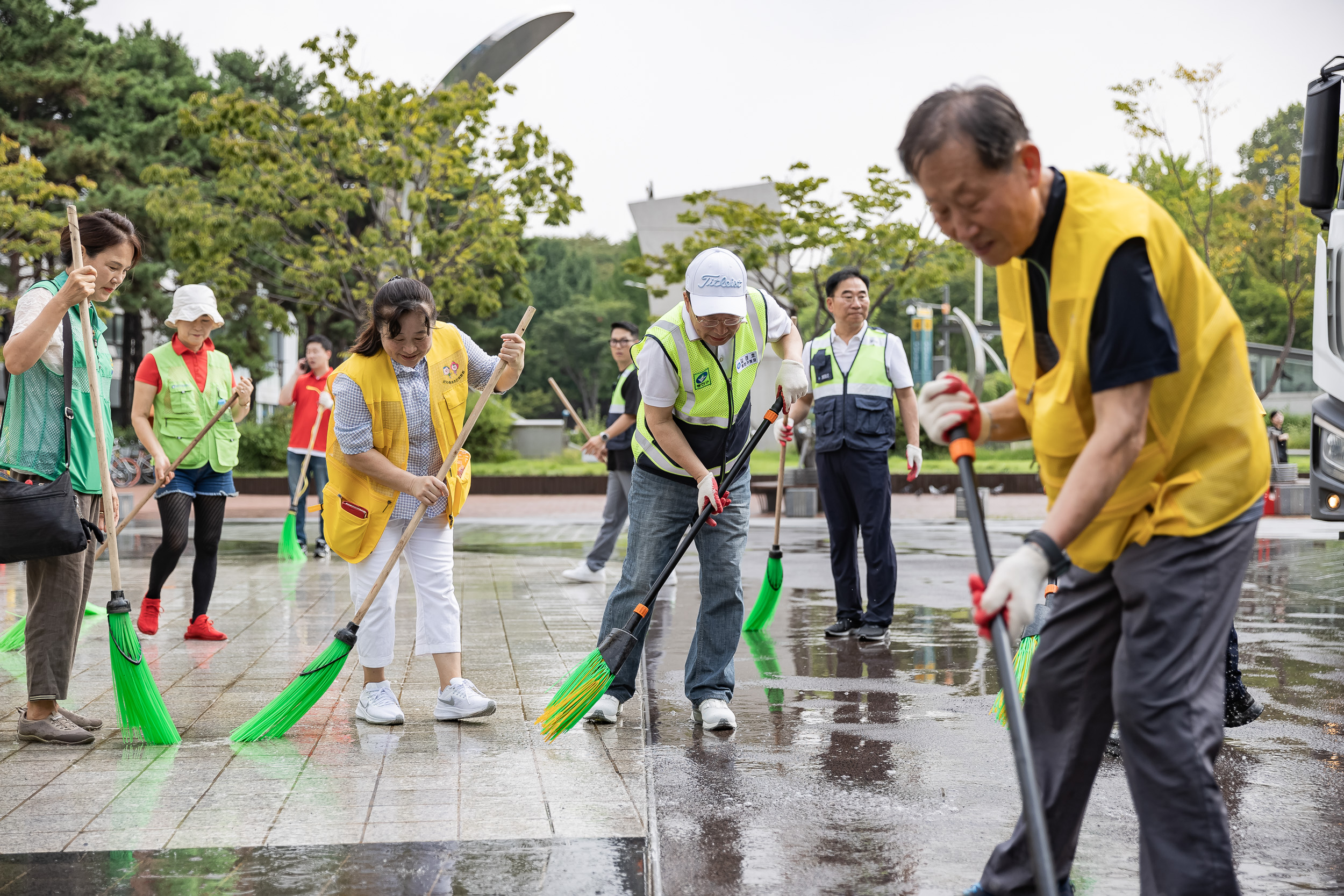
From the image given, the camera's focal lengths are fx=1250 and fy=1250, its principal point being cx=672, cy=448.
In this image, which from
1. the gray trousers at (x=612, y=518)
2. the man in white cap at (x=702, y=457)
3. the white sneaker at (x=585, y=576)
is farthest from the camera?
the white sneaker at (x=585, y=576)

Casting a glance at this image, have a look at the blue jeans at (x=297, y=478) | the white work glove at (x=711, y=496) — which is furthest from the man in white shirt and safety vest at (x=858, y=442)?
the blue jeans at (x=297, y=478)

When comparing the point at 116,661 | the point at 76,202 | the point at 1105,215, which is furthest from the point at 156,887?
the point at 76,202

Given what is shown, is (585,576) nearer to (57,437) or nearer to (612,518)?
(612,518)

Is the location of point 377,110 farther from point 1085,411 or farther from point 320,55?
point 1085,411

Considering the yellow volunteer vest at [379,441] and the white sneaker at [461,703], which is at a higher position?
the yellow volunteer vest at [379,441]

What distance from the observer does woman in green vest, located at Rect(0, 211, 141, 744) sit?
4309mm

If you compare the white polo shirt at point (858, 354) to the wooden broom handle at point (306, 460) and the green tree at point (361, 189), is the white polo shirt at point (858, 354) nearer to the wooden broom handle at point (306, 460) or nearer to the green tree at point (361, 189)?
the wooden broom handle at point (306, 460)

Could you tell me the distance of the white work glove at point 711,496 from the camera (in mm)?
4449

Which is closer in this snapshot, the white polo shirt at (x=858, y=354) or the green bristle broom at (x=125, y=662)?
the green bristle broom at (x=125, y=662)

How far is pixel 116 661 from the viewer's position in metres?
4.40

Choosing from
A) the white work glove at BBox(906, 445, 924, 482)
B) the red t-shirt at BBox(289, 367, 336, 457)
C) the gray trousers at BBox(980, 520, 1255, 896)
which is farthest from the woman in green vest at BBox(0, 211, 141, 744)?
the red t-shirt at BBox(289, 367, 336, 457)

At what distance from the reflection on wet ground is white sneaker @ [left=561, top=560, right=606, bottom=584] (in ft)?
7.51

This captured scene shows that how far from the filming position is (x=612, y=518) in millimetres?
9422

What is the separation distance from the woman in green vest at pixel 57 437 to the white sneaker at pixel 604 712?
1.78 m
